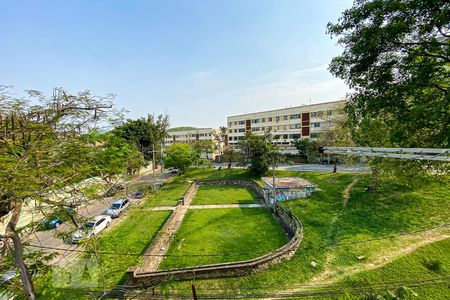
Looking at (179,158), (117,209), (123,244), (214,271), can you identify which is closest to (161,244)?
(123,244)

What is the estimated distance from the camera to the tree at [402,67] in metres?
5.95

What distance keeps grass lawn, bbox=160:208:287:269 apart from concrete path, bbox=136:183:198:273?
354 mm

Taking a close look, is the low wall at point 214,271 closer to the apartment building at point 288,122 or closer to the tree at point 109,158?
the tree at point 109,158

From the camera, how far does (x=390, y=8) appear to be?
6020mm

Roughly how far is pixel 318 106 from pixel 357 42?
Answer: 34306 millimetres

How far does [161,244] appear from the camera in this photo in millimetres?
12266

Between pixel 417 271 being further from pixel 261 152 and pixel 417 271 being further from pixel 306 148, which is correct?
pixel 306 148

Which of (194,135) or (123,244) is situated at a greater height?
(194,135)

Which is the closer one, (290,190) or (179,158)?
(290,190)

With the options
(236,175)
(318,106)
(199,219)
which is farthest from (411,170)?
(318,106)

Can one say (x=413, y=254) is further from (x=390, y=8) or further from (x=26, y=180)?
(x=26, y=180)

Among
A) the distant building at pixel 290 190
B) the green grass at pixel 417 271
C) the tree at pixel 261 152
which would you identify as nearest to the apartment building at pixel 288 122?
the tree at pixel 261 152

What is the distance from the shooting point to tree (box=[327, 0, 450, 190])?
5953mm

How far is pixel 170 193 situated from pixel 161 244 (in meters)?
13.1
